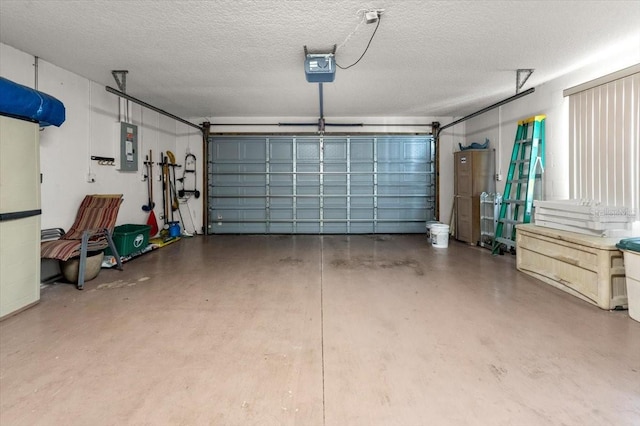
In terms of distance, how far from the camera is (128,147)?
541cm

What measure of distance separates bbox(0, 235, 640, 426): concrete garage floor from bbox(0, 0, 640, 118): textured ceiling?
105 inches

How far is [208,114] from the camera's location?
714 cm

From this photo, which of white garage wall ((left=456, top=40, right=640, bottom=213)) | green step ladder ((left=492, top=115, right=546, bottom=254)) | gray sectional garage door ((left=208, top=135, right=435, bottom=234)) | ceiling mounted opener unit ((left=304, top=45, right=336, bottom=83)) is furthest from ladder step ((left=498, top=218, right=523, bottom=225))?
ceiling mounted opener unit ((left=304, top=45, right=336, bottom=83))

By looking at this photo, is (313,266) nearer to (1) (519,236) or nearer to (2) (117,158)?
(1) (519,236)

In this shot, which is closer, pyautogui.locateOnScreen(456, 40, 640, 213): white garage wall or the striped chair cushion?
the striped chair cushion

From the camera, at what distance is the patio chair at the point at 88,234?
11.1 ft

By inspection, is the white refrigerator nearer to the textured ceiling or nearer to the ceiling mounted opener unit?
the textured ceiling

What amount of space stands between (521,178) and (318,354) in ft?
14.8

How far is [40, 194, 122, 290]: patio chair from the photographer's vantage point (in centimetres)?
337

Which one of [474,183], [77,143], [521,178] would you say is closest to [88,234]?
[77,143]

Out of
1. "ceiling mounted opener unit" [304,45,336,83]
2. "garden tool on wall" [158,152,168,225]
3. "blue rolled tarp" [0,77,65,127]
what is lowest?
"garden tool on wall" [158,152,168,225]

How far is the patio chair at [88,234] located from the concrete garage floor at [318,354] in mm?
418

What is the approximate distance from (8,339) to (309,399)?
7.80ft

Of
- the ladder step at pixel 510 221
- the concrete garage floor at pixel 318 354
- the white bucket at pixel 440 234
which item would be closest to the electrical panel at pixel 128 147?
the concrete garage floor at pixel 318 354
